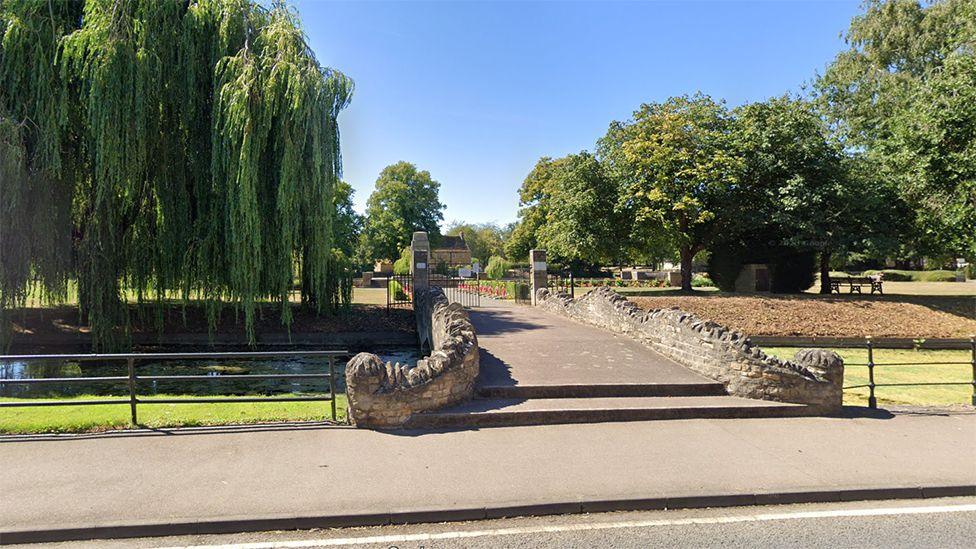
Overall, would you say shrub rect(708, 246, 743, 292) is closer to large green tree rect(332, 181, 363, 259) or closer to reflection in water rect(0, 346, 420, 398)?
reflection in water rect(0, 346, 420, 398)

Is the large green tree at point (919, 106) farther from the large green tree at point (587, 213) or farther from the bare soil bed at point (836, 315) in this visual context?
the large green tree at point (587, 213)

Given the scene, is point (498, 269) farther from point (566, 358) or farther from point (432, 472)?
point (432, 472)

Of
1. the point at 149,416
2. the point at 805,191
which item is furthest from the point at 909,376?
the point at 149,416

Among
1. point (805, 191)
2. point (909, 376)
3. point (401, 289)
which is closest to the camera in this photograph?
point (909, 376)

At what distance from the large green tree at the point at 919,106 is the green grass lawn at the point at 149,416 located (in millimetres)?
21488

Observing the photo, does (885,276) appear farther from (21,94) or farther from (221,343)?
(21,94)

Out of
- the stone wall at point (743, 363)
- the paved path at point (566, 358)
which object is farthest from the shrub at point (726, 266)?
the stone wall at point (743, 363)

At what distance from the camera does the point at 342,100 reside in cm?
1272

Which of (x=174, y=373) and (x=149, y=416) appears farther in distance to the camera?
(x=174, y=373)

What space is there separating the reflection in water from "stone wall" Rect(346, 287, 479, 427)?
3052 mm

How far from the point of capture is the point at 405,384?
6.30m

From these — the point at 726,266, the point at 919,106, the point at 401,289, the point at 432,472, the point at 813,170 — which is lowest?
the point at 432,472

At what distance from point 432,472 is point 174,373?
9916 millimetres

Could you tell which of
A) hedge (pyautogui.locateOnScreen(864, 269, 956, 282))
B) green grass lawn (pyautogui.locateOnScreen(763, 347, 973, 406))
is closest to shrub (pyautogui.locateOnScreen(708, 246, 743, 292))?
green grass lawn (pyautogui.locateOnScreen(763, 347, 973, 406))
